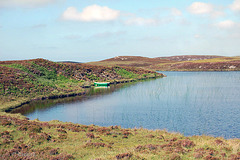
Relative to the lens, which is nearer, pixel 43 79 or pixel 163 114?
pixel 163 114

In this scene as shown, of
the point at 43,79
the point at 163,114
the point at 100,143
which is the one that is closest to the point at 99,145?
the point at 100,143

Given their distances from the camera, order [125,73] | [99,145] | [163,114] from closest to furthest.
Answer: [99,145] → [163,114] → [125,73]

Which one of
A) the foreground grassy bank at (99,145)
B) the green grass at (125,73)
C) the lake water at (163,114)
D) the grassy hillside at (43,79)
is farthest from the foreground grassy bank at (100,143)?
the green grass at (125,73)

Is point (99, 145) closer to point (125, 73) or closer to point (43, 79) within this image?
point (43, 79)

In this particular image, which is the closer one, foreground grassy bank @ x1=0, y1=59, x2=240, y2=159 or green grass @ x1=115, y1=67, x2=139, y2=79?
foreground grassy bank @ x1=0, y1=59, x2=240, y2=159

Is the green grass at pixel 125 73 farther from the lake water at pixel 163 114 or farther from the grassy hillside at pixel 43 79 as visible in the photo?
the lake water at pixel 163 114

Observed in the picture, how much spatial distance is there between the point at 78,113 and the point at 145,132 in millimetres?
16057

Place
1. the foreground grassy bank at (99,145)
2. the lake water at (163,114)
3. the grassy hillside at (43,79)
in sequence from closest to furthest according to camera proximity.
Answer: the foreground grassy bank at (99,145)
the lake water at (163,114)
the grassy hillside at (43,79)

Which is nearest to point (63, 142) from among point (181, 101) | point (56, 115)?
point (56, 115)

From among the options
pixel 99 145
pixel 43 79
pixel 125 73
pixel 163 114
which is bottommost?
pixel 163 114

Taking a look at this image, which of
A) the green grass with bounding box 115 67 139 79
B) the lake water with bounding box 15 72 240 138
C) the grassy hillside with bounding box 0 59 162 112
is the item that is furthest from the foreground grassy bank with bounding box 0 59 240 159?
A: the green grass with bounding box 115 67 139 79

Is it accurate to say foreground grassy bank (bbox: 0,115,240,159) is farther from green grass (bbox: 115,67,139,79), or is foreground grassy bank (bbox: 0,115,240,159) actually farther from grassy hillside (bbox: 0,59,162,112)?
green grass (bbox: 115,67,139,79)

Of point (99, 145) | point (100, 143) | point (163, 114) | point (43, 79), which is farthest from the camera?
point (43, 79)

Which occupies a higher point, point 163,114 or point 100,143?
point 100,143
